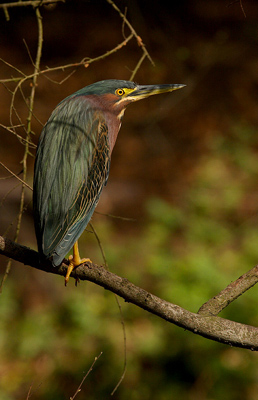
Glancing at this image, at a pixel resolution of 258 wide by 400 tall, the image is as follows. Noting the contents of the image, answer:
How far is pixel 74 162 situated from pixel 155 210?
3225 millimetres

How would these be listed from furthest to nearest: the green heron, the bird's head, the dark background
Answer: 1. the dark background
2. the bird's head
3. the green heron

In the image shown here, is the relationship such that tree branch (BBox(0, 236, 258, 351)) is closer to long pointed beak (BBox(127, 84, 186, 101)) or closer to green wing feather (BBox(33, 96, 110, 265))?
green wing feather (BBox(33, 96, 110, 265))

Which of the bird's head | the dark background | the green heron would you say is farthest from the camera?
the dark background

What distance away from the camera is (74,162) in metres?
2.27

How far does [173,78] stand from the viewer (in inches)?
295

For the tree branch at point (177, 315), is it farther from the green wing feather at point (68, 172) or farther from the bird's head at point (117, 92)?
the bird's head at point (117, 92)

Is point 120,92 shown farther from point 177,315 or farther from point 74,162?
point 177,315

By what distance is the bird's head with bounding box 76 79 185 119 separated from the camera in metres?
2.50

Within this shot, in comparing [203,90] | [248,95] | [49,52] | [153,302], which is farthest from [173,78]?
[153,302]

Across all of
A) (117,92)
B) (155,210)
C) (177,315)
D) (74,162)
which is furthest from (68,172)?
(155,210)

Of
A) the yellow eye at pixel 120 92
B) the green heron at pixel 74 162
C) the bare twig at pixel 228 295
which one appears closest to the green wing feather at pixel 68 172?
the green heron at pixel 74 162

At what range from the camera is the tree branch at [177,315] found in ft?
5.80

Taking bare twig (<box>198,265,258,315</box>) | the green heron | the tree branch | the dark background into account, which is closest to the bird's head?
the green heron

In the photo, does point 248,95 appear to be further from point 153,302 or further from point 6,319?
point 153,302
